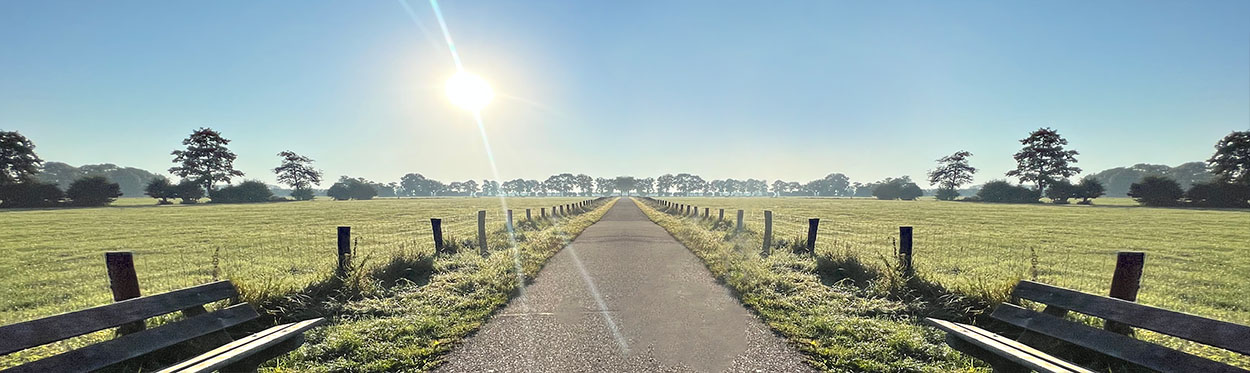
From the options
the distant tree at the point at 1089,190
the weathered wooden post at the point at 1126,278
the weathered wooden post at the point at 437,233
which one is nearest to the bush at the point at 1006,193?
the distant tree at the point at 1089,190

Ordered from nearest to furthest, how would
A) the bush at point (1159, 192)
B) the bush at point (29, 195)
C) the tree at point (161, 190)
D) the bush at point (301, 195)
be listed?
the bush at point (29, 195)
the bush at point (1159, 192)
the tree at point (161, 190)
the bush at point (301, 195)

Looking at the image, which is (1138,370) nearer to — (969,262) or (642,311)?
(642,311)

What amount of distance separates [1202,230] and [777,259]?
88.9ft

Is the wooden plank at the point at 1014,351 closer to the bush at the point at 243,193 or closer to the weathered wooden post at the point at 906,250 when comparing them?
the weathered wooden post at the point at 906,250

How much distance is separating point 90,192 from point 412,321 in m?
80.0

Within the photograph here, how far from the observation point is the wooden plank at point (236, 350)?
3074mm

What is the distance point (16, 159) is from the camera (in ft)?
165

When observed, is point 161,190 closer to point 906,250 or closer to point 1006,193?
point 906,250

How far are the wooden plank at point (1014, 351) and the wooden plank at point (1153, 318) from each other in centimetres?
51

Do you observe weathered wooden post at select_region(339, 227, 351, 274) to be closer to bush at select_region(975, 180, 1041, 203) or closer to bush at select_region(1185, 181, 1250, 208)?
bush at select_region(1185, 181, 1250, 208)

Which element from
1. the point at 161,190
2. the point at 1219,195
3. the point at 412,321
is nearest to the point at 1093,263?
the point at 412,321

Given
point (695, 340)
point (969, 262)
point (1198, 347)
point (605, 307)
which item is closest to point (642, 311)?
point (605, 307)

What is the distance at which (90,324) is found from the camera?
2.96 metres

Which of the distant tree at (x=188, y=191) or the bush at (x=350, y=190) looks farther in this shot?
the bush at (x=350, y=190)
